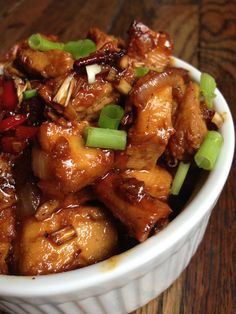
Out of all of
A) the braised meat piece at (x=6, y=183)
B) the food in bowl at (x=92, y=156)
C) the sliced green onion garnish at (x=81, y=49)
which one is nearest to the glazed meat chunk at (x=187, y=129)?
the food in bowl at (x=92, y=156)

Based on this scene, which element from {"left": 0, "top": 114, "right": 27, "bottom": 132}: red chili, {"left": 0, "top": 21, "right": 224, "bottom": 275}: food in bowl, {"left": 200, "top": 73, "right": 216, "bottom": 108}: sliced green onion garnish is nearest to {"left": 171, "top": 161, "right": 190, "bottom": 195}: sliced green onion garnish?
{"left": 0, "top": 21, "right": 224, "bottom": 275}: food in bowl

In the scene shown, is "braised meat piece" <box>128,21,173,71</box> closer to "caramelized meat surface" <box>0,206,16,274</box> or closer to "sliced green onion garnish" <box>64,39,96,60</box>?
"sliced green onion garnish" <box>64,39,96,60</box>

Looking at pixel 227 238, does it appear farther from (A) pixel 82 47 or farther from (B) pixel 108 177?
(A) pixel 82 47

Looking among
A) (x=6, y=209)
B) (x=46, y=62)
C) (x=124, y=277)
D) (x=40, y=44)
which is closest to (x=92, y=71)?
(x=46, y=62)

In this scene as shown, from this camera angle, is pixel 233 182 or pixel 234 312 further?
pixel 233 182

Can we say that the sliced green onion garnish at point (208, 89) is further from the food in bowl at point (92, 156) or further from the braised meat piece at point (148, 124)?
the braised meat piece at point (148, 124)

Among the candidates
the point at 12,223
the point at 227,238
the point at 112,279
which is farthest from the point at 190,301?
the point at 12,223
